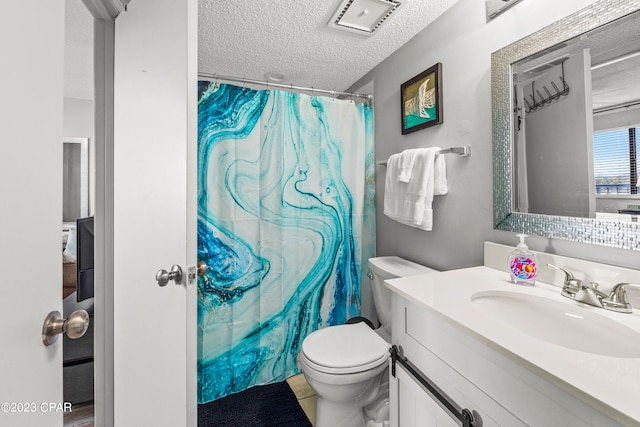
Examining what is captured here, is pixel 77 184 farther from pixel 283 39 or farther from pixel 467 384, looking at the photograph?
pixel 467 384

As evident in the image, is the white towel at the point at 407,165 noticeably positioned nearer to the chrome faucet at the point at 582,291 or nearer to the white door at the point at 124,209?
the chrome faucet at the point at 582,291

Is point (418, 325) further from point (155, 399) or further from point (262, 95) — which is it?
point (262, 95)

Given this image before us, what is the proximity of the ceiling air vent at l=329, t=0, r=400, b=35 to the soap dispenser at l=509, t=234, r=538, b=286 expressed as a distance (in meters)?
1.26

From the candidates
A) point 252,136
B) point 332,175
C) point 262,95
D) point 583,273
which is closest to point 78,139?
point 252,136

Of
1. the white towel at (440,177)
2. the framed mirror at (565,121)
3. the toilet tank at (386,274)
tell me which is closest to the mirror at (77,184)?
the toilet tank at (386,274)

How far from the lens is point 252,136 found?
172cm

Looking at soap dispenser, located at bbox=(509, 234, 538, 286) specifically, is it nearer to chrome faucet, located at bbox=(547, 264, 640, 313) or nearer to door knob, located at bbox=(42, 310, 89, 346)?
chrome faucet, located at bbox=(547, 264, 640, 313)

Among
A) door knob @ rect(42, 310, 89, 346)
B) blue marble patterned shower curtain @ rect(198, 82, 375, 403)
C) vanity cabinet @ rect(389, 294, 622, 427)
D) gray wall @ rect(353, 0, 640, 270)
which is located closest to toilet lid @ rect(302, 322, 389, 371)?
vanity cabinet @ rect(389, 294, 622, 427)

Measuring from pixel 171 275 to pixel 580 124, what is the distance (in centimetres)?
144

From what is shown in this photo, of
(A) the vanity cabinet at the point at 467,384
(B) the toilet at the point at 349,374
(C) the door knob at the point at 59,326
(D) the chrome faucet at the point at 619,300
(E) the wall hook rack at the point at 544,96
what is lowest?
(B) the toilet at the point at 349,374

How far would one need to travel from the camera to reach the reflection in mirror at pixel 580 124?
87 cm

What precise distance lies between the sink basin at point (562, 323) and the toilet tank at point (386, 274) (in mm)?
559

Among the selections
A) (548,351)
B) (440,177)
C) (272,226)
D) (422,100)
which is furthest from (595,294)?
(272,226)

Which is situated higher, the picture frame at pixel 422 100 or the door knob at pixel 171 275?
the picture frame at pixel 422 100
